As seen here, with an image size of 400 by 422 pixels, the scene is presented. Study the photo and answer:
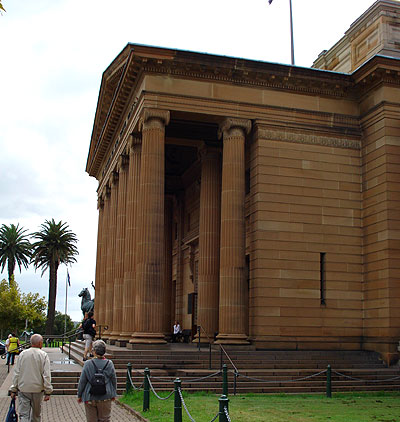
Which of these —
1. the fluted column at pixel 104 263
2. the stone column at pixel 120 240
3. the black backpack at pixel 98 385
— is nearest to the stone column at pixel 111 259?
the fluted column at pixel 104 263

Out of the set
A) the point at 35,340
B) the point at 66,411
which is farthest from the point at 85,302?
the point at 35,340

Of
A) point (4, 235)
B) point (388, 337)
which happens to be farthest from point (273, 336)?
point (4, 235)

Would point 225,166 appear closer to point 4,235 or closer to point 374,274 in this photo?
point 374,274

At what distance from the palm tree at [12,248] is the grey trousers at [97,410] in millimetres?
65726

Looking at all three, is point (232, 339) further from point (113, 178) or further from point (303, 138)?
point (113, 178)

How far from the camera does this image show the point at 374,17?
Answer: 30625mm

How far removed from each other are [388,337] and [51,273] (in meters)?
47.5

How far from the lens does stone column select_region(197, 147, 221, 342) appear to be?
88.3ft

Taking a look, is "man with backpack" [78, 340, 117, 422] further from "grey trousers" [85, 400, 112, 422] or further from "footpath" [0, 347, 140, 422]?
"footpath" [0, 347, 140, 422]

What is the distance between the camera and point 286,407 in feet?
50.0

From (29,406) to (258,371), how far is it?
37.5 feet

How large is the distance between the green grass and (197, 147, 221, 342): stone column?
30.2 ft

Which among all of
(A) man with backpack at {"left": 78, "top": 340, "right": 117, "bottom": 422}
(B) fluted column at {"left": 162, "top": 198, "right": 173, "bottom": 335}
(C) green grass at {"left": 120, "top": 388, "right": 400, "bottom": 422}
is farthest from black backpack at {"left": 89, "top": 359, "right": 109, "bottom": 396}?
(B) fluted column at {"left": 162, "top": 198, "right": 173, "bottom": 335}

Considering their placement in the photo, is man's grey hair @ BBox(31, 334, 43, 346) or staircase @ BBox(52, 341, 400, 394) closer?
man's grey hair @ BBox(31, 334, 43, 346)
